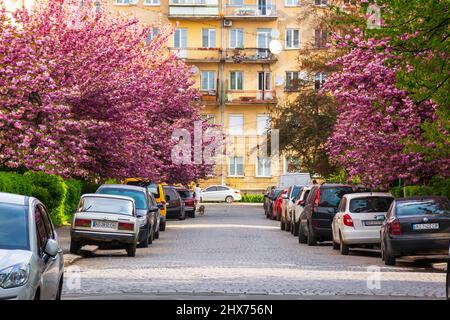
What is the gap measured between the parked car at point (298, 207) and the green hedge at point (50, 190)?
7518mm

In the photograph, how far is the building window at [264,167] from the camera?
100438mm

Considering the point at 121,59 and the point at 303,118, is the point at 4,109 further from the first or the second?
the point at 303,118

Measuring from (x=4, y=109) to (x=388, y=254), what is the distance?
15473 millimetres

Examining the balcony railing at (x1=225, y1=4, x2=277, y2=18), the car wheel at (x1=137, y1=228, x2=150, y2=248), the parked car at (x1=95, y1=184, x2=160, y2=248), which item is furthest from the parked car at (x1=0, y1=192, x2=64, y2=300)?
the balcony railing at (x1=225, y1=4, x2=277, y2=18)

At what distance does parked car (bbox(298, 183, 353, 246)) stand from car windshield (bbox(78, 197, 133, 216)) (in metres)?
6.83

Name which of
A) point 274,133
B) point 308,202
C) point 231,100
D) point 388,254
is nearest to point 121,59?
point 308,202

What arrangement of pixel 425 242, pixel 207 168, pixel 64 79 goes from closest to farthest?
pixel 425 242, pixel 64 79, pixel 207 168

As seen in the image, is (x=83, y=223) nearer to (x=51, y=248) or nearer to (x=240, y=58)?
(x=51, y=248)

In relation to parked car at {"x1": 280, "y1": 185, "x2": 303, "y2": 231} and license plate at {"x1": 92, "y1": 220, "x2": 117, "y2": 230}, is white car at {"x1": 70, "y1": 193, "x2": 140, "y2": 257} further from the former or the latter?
parked car at {"x1": 280, "y1": 185, "x2": 303, "y2": 231}

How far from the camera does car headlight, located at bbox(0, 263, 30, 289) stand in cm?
1138

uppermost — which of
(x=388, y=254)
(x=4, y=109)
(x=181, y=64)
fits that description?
(x=181, y=64)

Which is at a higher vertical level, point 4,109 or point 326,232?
point 4,109
